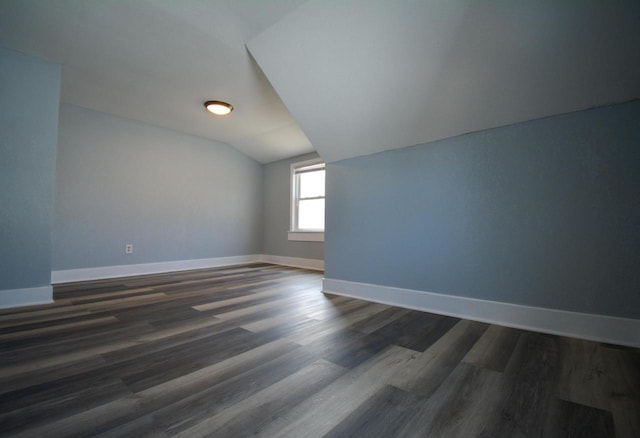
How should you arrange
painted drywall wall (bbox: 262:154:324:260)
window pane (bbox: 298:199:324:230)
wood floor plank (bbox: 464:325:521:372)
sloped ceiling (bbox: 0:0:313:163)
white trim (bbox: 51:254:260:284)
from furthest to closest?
painted drywall wall (bbox: 262:154:324:260), window pane (bbox: 298:199:324:230), white trim (bbox: 51:254:260:284), sloped ceiling (bbox: 0:0:313:163), wood floor plank (bbox: 464:325:521:372)

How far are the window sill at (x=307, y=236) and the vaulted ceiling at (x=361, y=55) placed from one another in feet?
6.45

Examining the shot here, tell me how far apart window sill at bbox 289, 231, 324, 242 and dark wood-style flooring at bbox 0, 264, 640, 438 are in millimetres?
2503

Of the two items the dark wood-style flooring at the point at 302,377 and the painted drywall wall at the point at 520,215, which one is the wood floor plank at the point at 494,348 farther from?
the painted drywall wall at the point at 520,215

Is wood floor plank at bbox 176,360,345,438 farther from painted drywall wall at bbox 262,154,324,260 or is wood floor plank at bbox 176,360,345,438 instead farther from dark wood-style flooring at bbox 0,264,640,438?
painted drywall wall at bbox 262,154,324,260

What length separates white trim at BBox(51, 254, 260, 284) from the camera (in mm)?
3246

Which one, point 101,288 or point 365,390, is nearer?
point 365,390

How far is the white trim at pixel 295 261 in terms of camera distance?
178 inches

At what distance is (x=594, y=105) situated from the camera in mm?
1605

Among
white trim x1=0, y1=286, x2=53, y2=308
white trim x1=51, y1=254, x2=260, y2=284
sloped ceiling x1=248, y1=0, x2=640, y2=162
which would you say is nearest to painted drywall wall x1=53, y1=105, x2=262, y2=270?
white trim x1=51, y1=254, x2=260, y2=284

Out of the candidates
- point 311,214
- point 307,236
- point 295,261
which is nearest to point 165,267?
point 295,261

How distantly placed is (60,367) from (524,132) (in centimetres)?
304

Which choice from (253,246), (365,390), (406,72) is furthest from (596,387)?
(253,246)

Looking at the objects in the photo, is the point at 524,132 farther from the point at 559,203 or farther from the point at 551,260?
the point at 551,260

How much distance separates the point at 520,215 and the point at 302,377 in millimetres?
1769
